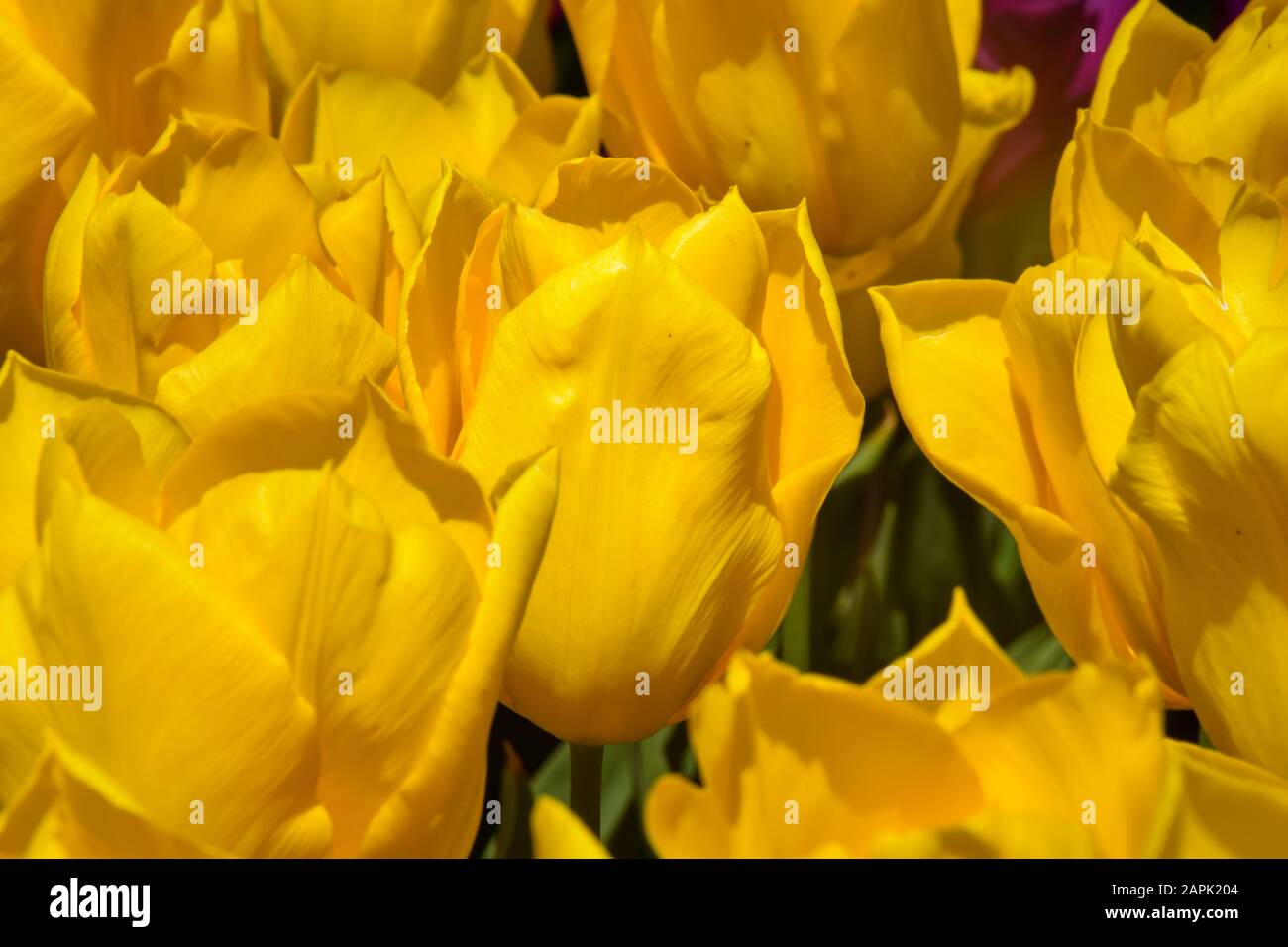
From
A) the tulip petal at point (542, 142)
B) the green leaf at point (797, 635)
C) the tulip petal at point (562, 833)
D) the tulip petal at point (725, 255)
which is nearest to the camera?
the tulip petal at point (562, 833)

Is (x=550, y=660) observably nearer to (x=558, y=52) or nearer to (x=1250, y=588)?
(x=1250, y=588)

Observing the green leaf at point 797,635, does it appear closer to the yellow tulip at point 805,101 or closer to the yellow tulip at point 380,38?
the yellow tulip at point 805,101

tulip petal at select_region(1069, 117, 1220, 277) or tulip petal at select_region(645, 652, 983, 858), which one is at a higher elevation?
tulip petal at select_region(1069, 117, 1220, 277)

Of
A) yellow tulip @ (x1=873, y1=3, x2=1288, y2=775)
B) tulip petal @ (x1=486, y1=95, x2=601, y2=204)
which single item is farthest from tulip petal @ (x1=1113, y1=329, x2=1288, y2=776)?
tulip petal @ (x1=486, y1=95, x2=601, y2=204)

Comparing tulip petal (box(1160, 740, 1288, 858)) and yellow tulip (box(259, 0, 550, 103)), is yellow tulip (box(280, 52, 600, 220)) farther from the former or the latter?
tulip petal (box(1160, 740, 1288, 858))

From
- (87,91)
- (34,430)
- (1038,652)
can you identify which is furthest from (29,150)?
(1038,652)

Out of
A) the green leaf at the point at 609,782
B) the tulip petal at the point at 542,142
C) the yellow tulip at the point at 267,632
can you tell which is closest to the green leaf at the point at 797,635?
the green leaf at the point at 609,782

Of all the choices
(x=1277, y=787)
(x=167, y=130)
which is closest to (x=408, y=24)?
(x=167, y=130)

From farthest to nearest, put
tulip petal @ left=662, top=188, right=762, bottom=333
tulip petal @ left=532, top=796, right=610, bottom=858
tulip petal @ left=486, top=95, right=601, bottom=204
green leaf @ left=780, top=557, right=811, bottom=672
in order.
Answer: green leaf @ left=780, top=557, right=811, bottom=672
tulip petal @ left=486, top=95, right=601, bottom=204
tulip petal @ left=662, top=188, right=762, bottom=333
tulip petal @ left=532, top=796, right=610, bottom=858
